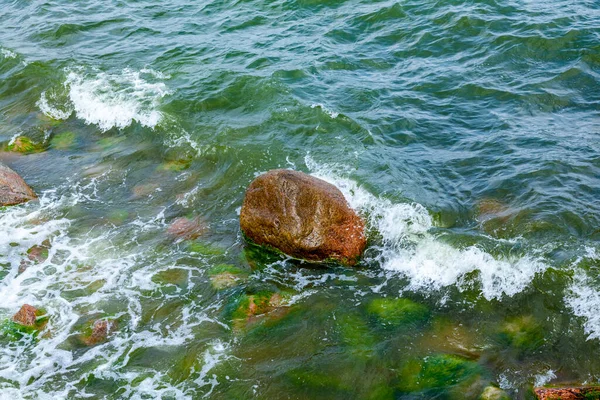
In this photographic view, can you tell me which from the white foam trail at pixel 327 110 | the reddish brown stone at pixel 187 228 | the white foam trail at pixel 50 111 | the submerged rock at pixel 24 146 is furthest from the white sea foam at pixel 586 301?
the white foam trail at pixel 50 111

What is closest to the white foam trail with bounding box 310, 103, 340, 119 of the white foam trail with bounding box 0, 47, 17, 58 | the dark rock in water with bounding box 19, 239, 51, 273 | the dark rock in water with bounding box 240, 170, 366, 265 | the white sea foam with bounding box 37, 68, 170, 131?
the white sea foam with bounding box 37, 68, 170, 131

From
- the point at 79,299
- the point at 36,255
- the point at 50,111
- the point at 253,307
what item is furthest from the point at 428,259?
the point at 50,111

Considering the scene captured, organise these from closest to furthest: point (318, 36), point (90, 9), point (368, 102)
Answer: point (368, 102)
point (318, 36)
point (90, 9)

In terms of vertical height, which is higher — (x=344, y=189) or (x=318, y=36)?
(x=318, y=36)

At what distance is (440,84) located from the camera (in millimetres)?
15773

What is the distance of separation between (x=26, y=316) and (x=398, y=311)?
597 cm

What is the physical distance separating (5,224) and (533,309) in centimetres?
1013

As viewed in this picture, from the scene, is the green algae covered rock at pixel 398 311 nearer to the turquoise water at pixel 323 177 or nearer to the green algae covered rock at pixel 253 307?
the turquoise water at pixel 323 177

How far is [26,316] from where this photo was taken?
10.1 metres

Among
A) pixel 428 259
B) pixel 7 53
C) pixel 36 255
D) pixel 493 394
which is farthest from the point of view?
pixel 7 53

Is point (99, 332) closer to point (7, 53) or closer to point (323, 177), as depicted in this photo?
point (323, 177)

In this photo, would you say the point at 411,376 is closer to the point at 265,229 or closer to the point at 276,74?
the point at 265,229

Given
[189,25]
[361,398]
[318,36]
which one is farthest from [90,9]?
[361,398]

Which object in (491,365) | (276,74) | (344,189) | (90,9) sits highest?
(90,9)
